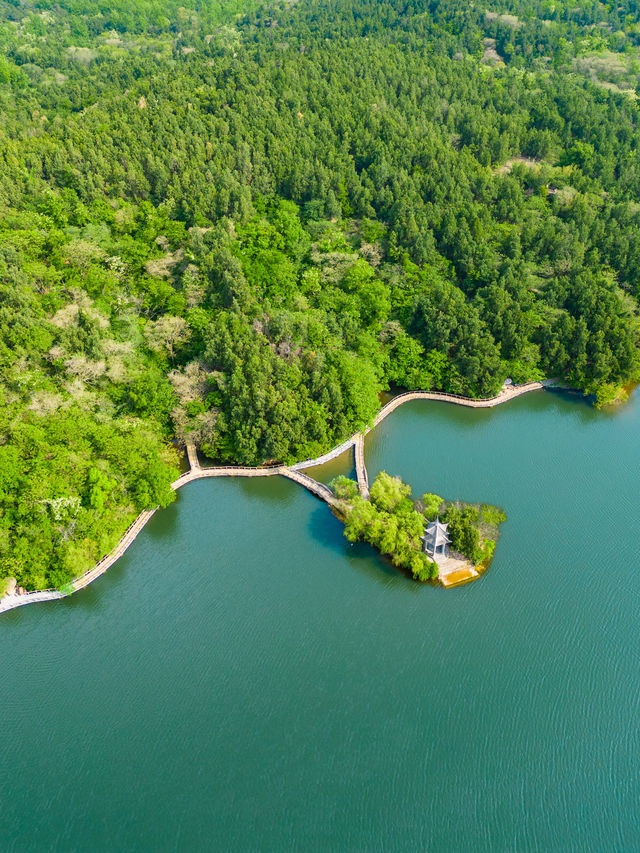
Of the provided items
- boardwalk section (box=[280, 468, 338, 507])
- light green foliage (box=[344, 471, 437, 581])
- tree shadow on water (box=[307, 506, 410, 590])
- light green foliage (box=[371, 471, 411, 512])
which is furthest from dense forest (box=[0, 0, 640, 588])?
light green foliage (box=[344, 471, 437, 581])

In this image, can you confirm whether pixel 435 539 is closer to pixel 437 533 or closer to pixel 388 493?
pixel 437 533

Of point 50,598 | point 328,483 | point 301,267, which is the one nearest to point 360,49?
point 301,267

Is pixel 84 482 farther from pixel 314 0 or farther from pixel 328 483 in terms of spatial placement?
pixel 314 0

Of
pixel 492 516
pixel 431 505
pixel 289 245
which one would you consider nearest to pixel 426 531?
pixel 431 505

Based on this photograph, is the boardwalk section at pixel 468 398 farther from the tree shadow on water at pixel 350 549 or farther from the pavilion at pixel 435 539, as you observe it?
the pavilion at pixel 435 539

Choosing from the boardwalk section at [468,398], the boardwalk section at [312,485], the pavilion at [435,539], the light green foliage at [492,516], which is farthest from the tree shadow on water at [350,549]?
the boardwalk section at [468,398]

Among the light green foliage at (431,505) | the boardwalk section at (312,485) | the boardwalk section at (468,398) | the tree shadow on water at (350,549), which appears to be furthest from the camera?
the boardwalk section at (468,398)

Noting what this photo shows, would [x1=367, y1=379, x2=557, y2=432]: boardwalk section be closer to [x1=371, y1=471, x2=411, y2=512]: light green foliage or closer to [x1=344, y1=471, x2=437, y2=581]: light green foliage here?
[x1=371, y1=471, x2=411, y2=512]: light green foliage
